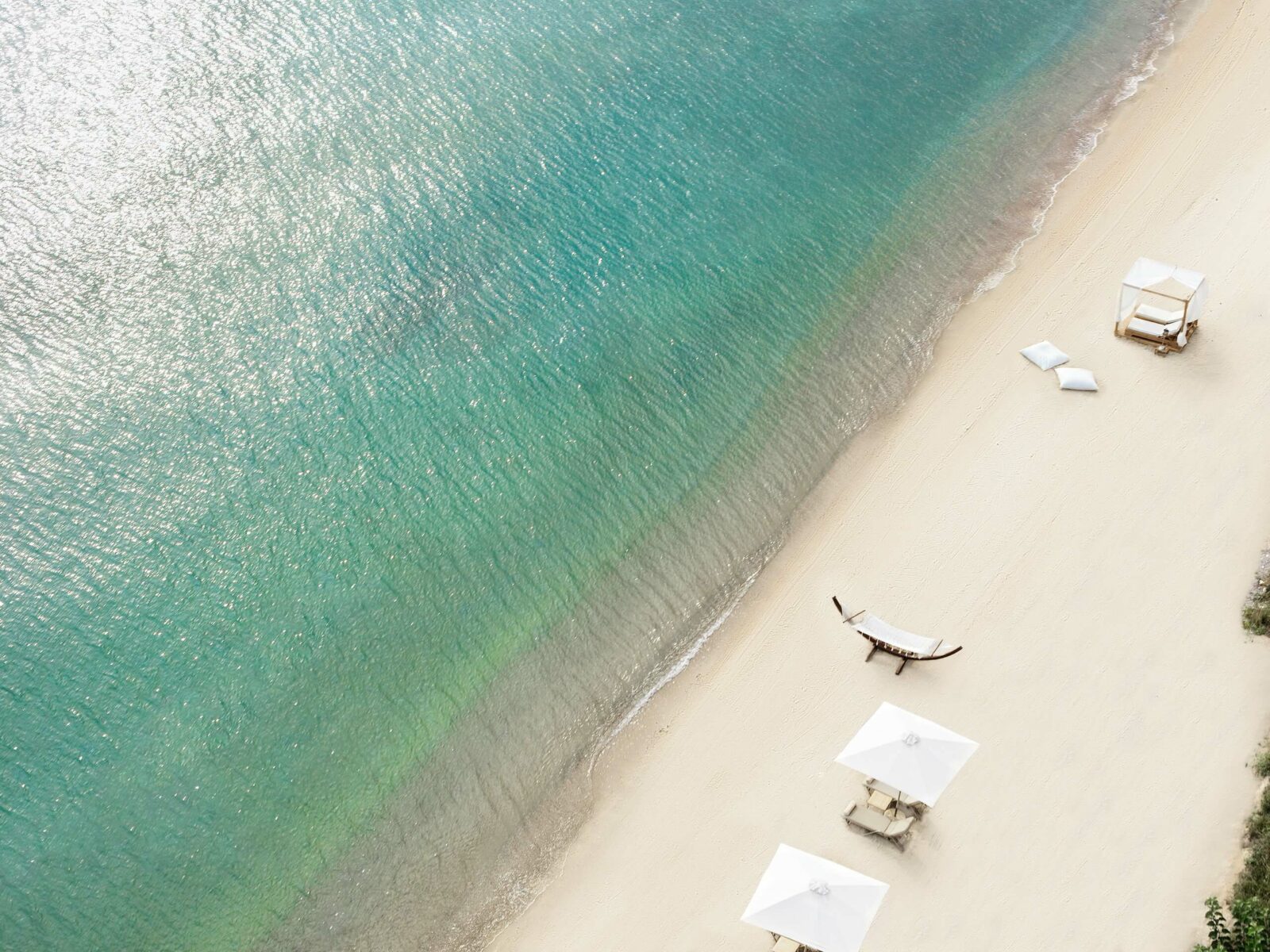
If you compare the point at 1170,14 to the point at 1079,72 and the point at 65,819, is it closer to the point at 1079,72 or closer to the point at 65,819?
the point at 1079,72

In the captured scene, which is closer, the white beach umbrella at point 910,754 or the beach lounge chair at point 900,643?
the white beach umbrella at point 910,754

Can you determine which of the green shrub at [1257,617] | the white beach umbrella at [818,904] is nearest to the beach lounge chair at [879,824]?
the white beach umbrella at [818,904]

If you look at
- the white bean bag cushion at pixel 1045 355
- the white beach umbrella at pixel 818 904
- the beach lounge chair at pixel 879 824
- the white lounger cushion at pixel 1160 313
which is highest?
the white lounger cushion at pixel 1160 313

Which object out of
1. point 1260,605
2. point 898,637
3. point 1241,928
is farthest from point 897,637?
point 1241,928

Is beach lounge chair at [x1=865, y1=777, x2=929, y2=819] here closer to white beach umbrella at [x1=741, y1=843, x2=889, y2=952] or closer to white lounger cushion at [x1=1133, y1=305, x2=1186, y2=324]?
white beach umbrella at [x1=741, y1=843, x2=889, y2=952]

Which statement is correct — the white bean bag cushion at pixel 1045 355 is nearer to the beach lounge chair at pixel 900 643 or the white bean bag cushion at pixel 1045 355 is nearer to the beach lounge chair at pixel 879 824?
the beach lounge chair at pixel 900 643

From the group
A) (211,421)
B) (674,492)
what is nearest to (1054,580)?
(674,492)

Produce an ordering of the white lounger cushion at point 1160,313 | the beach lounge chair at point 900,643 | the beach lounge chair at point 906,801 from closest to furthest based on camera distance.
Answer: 1. the beach lounge chair at point 906,801
2. the beach lounge chair at point 900,643
3. the white lounger cushion at point 1160,313
